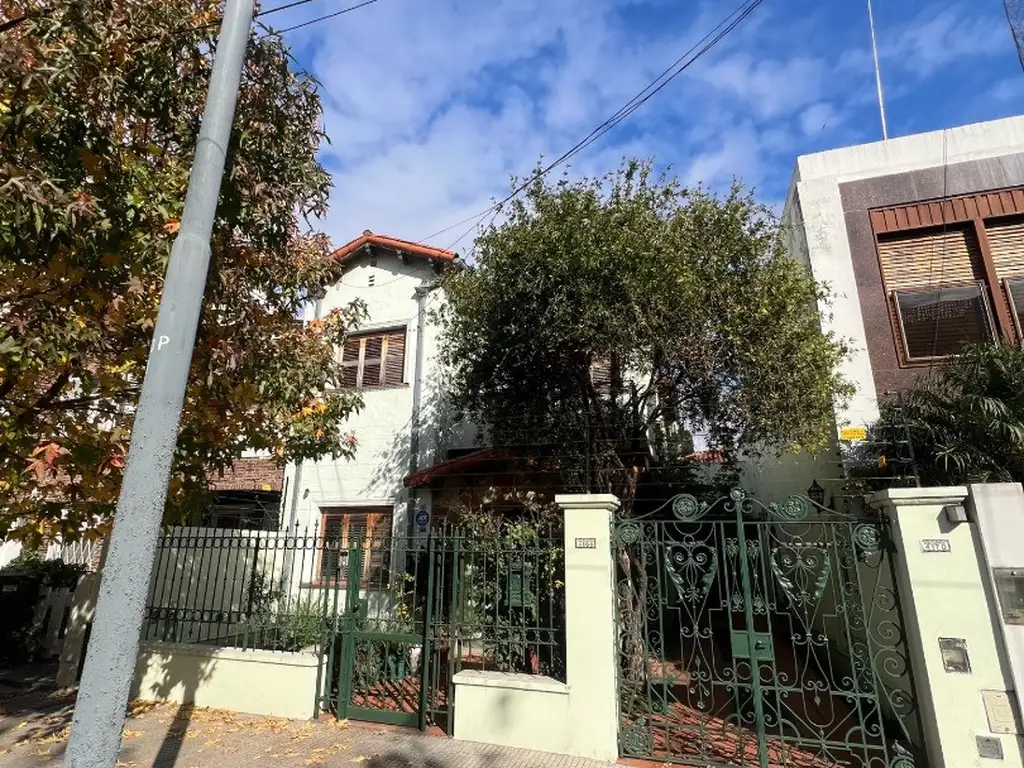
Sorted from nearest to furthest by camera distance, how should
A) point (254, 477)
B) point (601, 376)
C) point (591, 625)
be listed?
point (591, 625), point (601, 376), point (254, 477)

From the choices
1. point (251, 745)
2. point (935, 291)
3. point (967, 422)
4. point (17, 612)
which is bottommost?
point (251, 745)

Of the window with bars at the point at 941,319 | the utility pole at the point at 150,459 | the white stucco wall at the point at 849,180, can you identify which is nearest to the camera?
the utility pole at the point at 150,459

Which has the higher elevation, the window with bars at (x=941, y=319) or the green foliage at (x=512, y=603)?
the window with bars at (x=941, y=319)

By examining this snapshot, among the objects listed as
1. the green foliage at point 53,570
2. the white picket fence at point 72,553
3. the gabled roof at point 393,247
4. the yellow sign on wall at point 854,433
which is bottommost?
the green foliage at point 53,570

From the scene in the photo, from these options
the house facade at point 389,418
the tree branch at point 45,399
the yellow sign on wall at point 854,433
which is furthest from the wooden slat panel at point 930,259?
the tree branch at point 45,399

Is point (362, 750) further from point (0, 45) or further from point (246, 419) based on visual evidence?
point (0, 45)

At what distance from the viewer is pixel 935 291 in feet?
30.6

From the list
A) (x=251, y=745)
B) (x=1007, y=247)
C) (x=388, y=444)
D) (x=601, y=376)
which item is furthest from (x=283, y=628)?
(x=1007, y=247)

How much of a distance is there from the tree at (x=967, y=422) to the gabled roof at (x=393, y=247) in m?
8.23

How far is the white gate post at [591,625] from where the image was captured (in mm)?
5512

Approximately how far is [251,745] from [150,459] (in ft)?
15.1

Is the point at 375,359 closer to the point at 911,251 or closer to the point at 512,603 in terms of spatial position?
the point at 512,603

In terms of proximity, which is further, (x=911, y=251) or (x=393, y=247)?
(x=393, y=247)

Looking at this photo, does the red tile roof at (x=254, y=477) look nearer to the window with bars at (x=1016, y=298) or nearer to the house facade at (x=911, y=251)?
the house facade at (x=911, y=251)
